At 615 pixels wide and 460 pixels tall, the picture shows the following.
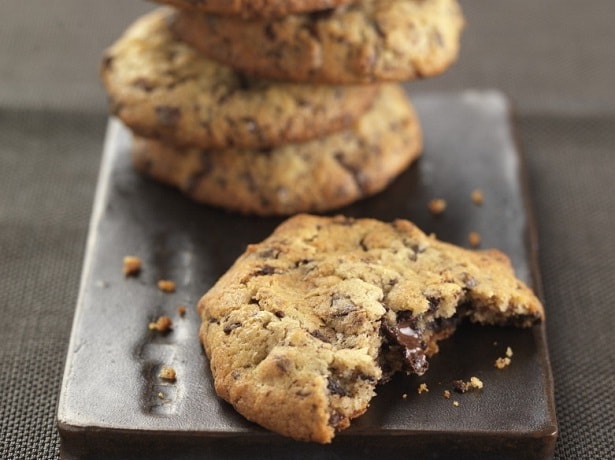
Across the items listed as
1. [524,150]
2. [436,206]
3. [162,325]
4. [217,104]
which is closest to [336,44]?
[217,104]

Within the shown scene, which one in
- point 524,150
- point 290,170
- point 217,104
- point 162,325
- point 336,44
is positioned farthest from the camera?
point 524,150

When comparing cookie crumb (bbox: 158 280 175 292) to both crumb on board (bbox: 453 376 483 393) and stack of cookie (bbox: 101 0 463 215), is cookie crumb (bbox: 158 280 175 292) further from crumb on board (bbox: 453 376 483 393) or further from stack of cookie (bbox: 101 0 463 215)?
crumb on board (bbox: 453 376 483 393)

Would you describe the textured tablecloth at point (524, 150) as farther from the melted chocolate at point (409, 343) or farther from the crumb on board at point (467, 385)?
the melted chocolate at point (409, 343)

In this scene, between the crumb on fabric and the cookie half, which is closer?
the crumb on fabric

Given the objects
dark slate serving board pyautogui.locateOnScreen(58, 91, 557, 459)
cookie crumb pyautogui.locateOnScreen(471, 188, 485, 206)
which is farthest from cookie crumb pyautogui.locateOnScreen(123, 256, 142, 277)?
cookie crumb pyautogui.locateOnScreen(471, 188, 485, 206)

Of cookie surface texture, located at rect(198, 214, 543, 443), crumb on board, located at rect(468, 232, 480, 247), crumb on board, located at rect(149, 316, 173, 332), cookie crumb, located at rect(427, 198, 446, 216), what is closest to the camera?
cookie surface texture, located at rect(198, 214, 543, 443)

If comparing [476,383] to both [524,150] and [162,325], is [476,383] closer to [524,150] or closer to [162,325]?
[162,325]
